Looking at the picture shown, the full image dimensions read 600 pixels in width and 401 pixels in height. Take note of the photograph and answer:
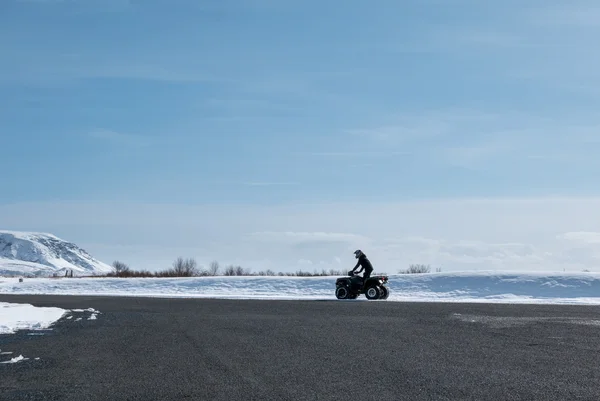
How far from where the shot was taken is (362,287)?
31.2 metres

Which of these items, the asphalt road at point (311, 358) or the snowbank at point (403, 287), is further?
the snowbank at point (403, 287)

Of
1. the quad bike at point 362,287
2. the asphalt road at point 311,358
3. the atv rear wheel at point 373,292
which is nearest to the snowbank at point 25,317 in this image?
the asphalt road at point 311,358

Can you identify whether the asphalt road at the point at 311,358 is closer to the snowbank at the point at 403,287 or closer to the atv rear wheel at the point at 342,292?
the atv rear wheel at the point at 342,292

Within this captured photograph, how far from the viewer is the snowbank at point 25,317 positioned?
17781 millimetres

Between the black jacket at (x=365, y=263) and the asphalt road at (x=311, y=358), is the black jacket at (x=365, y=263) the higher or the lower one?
the higher one

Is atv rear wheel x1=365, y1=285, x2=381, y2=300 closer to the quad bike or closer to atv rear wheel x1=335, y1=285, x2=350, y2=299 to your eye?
the quad bike

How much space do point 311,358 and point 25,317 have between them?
456 inches

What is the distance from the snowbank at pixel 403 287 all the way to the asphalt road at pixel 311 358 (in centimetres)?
1406

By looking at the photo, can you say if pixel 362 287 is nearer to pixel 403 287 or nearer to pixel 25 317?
pixel 403 287

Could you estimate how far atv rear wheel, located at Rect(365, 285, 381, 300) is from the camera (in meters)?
31.0

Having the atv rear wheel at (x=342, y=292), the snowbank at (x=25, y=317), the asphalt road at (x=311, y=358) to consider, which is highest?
the atv rear wheel at (x=342, y=292)

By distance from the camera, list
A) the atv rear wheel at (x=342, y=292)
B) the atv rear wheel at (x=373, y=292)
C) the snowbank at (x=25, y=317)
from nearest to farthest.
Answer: the snowbank at (x=25, y=317) → the atv rear wheel at (x=373, y=292) → the atv rear wheel at (x=342, y=292)

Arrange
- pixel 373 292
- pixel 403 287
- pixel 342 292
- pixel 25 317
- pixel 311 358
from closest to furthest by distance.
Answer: pixel 311 358 → pixel 25 317 → pixel 373 292 → pixel 342 292 → pixel 403 287

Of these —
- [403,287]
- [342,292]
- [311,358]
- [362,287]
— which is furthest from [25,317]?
[403,287]
